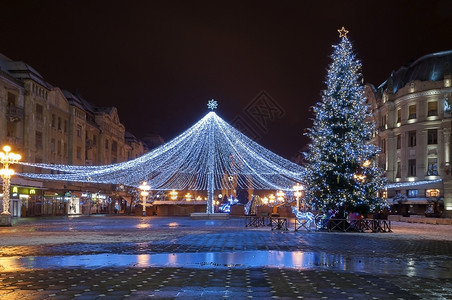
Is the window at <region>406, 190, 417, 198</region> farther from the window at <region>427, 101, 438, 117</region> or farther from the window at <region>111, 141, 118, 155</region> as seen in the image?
the window at <region>111, 141, 118, 155</region>

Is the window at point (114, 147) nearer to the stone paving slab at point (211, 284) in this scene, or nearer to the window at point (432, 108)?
the window at point (432, 108)

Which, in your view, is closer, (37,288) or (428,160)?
(37,288)

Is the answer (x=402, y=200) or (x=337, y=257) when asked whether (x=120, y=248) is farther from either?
(x=402, y=200)

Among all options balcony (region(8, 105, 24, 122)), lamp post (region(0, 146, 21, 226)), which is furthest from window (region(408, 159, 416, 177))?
lamp post (region(0, 146, 21, 226))

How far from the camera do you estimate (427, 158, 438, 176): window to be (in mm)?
61844

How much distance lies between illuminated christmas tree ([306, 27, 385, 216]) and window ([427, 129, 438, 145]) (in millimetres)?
33442

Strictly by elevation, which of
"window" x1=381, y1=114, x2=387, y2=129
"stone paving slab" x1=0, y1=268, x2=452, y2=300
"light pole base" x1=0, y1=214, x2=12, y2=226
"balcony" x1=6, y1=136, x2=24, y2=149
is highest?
"window" x1=381, y1=114, x2=387, y2=129

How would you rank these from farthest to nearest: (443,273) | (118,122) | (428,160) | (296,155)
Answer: (296,155) → (118,122) → (428,160) → (443,273)

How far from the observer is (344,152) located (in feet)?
104

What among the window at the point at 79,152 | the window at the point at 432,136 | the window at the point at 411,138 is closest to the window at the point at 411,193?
the window at the point at 411,138

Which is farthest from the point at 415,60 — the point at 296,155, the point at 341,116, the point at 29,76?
the point at 296,155

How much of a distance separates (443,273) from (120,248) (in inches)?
416

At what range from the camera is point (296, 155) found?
125 m

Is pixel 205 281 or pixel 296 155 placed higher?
pixel 296 155
